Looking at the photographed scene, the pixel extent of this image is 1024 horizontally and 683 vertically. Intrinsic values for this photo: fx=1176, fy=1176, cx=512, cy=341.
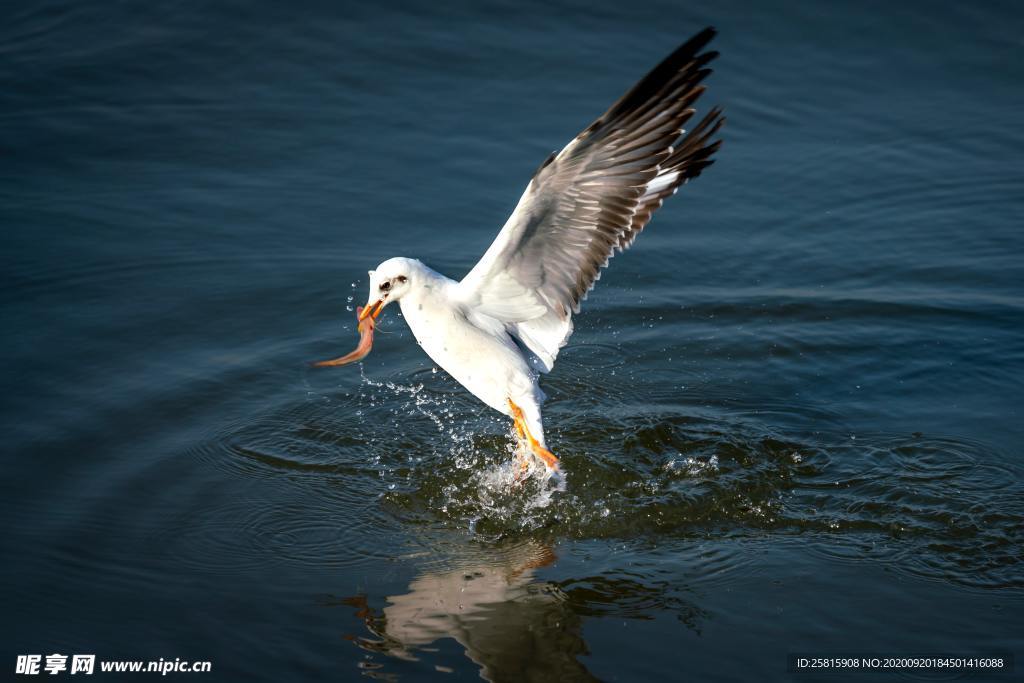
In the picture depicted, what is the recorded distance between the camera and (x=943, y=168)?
9.95 metres

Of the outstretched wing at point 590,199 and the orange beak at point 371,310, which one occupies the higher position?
the outstretched wing at point 590,199

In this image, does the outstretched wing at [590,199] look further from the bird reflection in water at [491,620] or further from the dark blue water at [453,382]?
the bird reflection in water at [491,620]

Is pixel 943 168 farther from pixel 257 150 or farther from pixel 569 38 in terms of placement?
pixel 257 150

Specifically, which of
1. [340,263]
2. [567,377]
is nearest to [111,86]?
[340,263]

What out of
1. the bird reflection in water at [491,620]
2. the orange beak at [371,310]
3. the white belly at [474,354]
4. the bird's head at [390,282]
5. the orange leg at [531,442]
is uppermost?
the bird's head at [390,282]

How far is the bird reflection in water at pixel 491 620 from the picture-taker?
15.9 ft

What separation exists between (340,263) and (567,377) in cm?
206

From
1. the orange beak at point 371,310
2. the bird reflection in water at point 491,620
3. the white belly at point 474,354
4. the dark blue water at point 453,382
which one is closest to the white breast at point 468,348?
the white belly at point 474,354

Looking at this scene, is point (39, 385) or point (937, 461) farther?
point (39, 385)

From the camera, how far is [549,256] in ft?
20.0

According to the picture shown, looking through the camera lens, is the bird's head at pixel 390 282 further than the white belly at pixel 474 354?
No

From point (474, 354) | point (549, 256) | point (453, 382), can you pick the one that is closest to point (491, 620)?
point (474, 354)

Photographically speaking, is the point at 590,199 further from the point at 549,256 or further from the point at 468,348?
the point at 468,348

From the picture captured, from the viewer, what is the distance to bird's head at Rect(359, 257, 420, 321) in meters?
6.11
